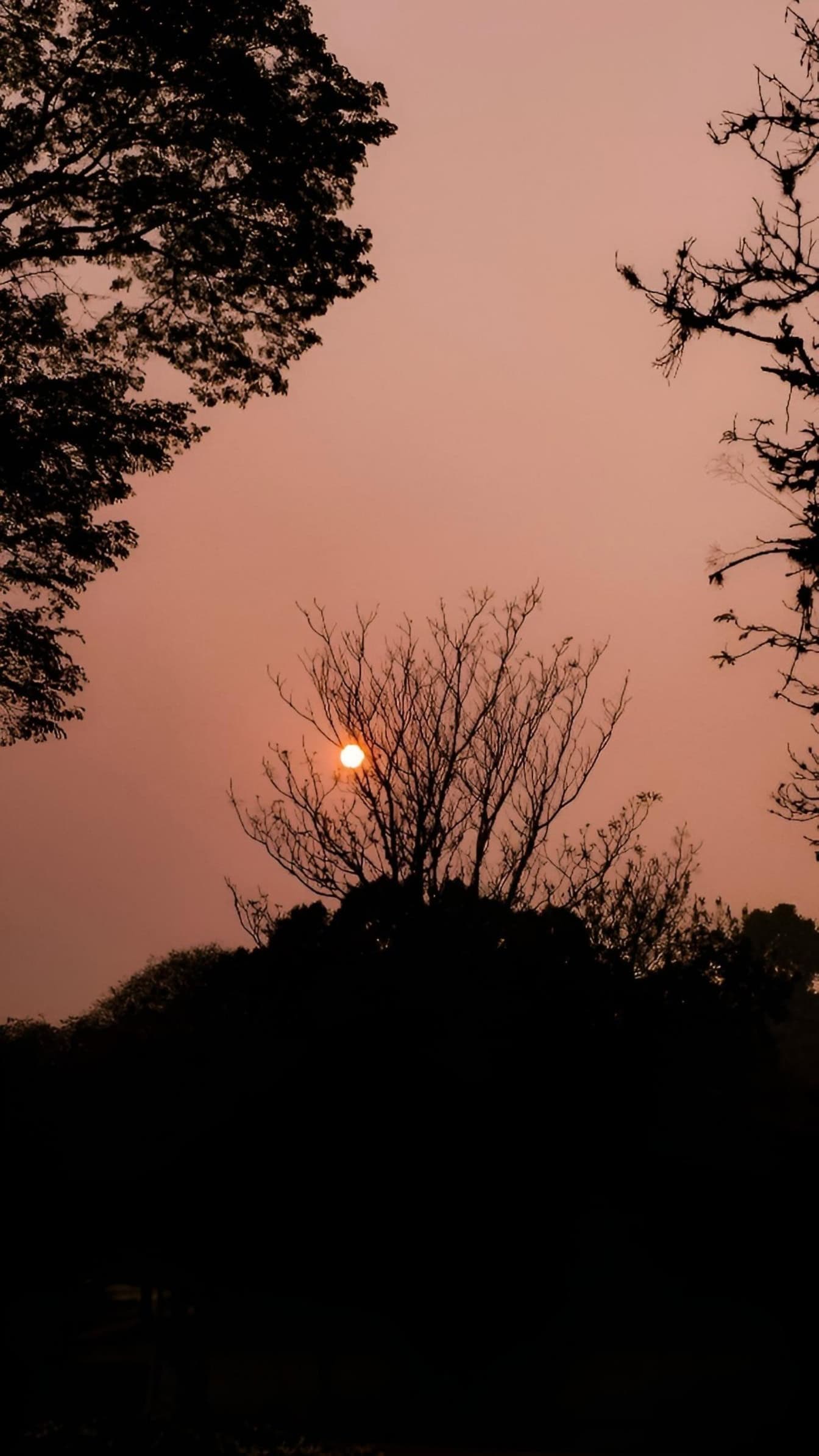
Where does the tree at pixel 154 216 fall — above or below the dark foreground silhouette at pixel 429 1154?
above

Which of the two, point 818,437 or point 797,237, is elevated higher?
point 797,237

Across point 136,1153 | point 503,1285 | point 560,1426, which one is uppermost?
point 136,1153

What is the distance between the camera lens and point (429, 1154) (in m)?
13.4

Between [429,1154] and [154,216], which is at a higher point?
[154,216]

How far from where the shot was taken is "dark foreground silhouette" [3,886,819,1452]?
13.2 meters

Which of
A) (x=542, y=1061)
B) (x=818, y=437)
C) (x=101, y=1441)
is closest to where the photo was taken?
(x=101, y=1441)

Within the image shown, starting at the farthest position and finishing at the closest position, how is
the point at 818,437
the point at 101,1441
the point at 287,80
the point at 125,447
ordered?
the point at 125,447 → the point at 287,80 → the point at 818,437 → the point at 101,1441

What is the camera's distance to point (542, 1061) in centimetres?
1396

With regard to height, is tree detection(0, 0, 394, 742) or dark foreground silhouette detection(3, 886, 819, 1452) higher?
tree detection(0, 0, 394, 742)

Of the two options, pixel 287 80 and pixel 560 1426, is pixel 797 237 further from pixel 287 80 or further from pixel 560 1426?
pixel 560 1426

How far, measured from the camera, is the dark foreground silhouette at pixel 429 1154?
13227 millimetres

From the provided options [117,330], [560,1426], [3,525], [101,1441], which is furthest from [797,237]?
[560,1426]

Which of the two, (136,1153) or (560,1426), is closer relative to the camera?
(136,1153)

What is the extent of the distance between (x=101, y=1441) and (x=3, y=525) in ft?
38.7
